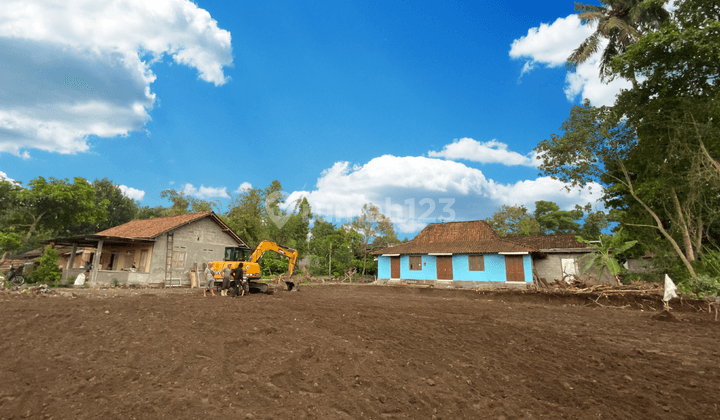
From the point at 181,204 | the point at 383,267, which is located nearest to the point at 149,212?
the point at 181,204

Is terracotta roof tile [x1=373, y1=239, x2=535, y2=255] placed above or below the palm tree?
below

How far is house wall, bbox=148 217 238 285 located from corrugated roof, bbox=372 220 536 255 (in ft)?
39.8

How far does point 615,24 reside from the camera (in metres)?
19.6

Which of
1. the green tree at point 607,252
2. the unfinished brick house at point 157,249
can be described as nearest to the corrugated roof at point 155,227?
the unfinished brick house at point 157,249

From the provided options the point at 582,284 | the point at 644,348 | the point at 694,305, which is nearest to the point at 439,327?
the point at 644,348

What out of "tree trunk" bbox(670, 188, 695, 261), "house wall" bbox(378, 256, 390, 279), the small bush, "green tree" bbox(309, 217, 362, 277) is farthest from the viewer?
"green tree" bbox(309, 217, 362, 277)

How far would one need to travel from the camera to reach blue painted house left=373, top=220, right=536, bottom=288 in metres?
22.2

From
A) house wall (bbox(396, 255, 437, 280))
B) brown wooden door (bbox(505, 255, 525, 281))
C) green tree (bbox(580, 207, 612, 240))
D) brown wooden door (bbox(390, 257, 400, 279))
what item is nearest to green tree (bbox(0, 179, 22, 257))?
brown wooden door (bbox(390, 257, 400, 279))

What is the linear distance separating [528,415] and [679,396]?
2281mm

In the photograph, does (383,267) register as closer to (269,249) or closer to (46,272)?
(269,249)

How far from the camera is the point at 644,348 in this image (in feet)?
21.7

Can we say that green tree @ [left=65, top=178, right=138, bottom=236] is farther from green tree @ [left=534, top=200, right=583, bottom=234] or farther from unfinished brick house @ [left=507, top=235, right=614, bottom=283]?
green tree @ [left=534, top=200, right=583, bottom=234]

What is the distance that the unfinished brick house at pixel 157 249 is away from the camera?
19.1m

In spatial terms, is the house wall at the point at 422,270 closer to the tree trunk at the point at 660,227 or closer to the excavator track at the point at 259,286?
the tree trunk at the point at 660,227
